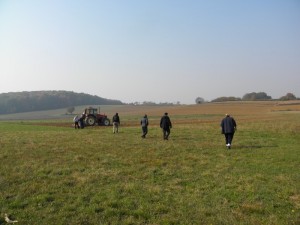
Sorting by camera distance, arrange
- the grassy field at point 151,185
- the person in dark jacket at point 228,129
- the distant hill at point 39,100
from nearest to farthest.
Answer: the grassy field at point 151,185
the person in dark jacket at point 228,129
the distant hill at point 39,100

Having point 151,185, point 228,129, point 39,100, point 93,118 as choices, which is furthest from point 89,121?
point 39,100

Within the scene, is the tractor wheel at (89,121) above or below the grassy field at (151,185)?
above

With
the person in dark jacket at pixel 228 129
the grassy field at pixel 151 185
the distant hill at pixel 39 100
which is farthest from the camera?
the distant hill at pixel 39 100

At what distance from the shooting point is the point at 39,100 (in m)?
150

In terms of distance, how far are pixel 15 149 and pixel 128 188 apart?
10073mm

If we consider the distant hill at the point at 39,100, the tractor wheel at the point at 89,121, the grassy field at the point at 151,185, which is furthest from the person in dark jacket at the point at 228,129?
the distant hill at the point at 39,100

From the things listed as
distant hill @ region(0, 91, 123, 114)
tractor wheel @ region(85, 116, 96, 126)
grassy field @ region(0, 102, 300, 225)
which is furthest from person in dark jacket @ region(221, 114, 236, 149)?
distant hill @ region(0, 91, 123, 114)

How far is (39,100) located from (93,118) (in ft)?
399

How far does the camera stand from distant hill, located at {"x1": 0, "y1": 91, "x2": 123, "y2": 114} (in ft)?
463

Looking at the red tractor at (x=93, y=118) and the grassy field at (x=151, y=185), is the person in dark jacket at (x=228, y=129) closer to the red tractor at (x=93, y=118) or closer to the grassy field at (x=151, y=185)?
the grassy field at (x=151, y=185)

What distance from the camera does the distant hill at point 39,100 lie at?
141125 mm

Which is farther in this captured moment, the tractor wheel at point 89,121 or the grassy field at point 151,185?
the tractor wheel at point 89,121

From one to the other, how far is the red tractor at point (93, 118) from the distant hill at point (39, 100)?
362ft

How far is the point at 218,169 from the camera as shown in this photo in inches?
500
